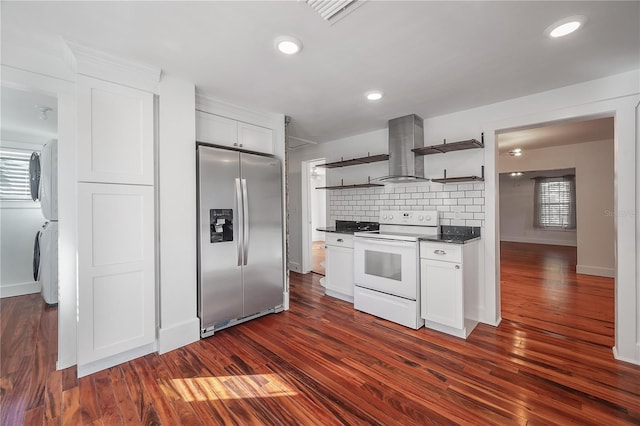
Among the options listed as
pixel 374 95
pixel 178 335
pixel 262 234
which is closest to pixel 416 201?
pixel 374 95

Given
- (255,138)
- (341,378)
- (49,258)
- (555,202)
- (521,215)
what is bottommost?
(341,378)

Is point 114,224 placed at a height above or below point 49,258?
above

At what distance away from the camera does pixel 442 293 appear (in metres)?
2.64

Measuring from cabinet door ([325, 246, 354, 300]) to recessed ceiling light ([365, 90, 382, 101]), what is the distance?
1.81 m

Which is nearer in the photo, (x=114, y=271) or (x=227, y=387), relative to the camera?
(x=227, y=387)

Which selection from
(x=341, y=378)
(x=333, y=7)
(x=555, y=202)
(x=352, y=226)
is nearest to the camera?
(x=333, y=7)

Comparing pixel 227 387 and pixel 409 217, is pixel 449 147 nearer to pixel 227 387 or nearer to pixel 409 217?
pixel 409 217

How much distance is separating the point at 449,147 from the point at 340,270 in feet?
6.55

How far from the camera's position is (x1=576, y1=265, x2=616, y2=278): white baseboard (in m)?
4.63

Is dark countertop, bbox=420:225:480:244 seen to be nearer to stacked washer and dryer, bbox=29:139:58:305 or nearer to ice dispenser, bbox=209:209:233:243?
ice dispenser, bbox=209:209:233:243

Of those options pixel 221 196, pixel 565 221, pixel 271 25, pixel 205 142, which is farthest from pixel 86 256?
pixel 565 221

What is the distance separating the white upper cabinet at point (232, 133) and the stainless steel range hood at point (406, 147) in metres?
1.53

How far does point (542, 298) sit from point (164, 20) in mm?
4992

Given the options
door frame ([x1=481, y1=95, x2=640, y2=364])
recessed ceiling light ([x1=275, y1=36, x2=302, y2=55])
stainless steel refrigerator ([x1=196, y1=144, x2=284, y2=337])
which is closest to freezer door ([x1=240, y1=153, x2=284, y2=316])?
stainless steel refrigerator ([x1=196, y1=144, x2=284, y2=337])
